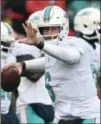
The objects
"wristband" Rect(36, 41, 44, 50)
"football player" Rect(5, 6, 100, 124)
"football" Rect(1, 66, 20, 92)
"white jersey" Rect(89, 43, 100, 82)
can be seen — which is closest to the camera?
"wristband" Rect(36, 41, 44, 50)

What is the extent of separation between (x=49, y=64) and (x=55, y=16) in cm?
44

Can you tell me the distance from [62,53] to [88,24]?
331cm

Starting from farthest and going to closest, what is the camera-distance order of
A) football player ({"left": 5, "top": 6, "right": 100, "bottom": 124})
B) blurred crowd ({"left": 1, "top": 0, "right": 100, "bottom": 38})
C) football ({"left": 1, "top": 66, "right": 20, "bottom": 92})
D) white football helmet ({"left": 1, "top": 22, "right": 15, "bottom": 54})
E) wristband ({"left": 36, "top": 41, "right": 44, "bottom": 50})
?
blurred crowd ({"left": 1, "top": 0, "right": 100, "bottom": 38}), white football helmet ({"left": 1, "top": 22, "right": 15, "bottom": 54}), football ({"left": 1, "top": 66, "right": 20, "bottom": 92}), football player ({"left": 5, "top": 6, "right": 100, "bottom": 124}), wristband ({"left": 36, "top": 41, "right": 44, "bottom": 50})

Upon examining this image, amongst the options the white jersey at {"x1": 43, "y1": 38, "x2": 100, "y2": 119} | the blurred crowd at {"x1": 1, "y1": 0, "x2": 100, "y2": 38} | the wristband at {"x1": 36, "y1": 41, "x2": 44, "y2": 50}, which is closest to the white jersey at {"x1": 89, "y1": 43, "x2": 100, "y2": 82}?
the white jersey at {"x1": 43, "y1": 38, "x2": 100, "y2": 119}

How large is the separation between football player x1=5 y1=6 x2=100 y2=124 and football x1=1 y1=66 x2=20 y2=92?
0.06 meters

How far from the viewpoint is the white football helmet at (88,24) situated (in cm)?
921

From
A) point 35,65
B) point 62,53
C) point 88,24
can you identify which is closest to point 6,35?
point 88,24

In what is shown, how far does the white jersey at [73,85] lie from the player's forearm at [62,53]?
17 centimetres

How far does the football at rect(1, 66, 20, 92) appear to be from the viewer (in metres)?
6.68

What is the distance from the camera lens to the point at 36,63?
22.9 ft

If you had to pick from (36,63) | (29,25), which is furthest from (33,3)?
(29,25)

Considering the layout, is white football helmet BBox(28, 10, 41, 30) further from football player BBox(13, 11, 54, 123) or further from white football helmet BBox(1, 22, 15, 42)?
white football helmet BBox(1, 22, 15, 42)

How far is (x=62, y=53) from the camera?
20.5ft

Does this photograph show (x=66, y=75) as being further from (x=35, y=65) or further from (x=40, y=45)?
(x=40, y=45)
